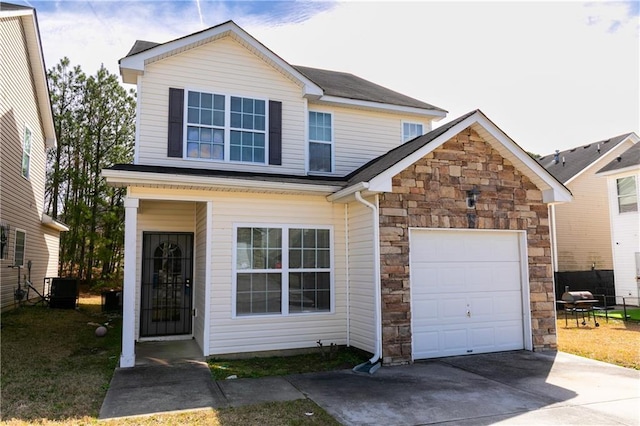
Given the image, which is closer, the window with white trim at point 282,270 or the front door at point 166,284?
the window with white trim at point 282,270

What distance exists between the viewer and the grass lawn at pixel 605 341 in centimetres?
801

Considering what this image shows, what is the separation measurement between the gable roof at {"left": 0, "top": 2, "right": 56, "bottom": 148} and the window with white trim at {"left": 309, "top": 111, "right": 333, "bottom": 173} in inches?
301

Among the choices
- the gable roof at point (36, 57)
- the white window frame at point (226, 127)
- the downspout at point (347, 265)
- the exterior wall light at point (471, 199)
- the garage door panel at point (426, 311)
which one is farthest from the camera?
the gable roof at point (36, 57)

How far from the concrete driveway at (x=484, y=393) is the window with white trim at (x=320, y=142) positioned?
5.02 m

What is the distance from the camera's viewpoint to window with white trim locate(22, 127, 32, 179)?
13.3 metres

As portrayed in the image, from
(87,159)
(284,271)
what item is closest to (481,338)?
(284,271)

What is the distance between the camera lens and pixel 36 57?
530 inches

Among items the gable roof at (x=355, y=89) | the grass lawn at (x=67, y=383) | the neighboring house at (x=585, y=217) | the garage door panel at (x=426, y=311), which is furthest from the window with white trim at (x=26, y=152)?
the neighboring house at (x=585, y=217)

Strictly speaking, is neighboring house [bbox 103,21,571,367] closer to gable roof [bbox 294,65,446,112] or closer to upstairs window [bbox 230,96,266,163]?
upstairs window [bbox 230,96,266,163]

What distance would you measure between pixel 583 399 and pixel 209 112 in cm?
817

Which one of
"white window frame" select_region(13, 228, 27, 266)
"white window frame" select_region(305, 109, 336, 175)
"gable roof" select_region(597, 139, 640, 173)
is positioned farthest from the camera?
"gable roof" select_region(597, 139, 640, 173)

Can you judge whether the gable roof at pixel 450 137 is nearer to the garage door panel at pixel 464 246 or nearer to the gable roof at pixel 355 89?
the garage door panel at pixel 464 246

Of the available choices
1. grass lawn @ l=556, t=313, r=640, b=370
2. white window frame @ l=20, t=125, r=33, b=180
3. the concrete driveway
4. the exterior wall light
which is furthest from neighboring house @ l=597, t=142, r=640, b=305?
white window frame @ l=20, t=125, r=33, b=180

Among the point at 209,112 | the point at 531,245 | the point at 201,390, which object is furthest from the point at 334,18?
the point at 201,390
